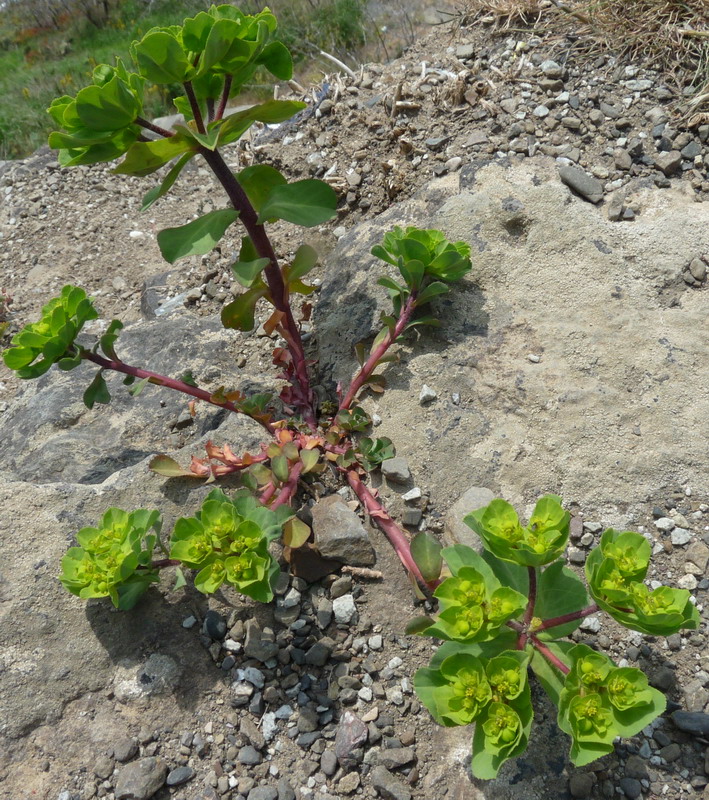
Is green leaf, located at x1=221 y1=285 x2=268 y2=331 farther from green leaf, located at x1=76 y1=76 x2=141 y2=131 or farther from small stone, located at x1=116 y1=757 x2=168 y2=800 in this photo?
small stone, located at x1=116 y1=757 x2=168 y2=800

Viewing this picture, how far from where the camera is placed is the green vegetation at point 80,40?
27.6ft

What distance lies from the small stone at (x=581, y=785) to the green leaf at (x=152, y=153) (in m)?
2.06

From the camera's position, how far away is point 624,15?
3.53 metres

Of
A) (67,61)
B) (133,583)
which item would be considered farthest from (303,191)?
(67,61)

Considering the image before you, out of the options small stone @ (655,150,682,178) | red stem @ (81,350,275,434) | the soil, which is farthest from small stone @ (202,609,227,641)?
small stone @ (655,150,682,178)

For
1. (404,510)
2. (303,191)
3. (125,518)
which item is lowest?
(404,510)

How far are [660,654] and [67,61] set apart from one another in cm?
1362

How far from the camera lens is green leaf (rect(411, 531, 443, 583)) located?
211 centimetres

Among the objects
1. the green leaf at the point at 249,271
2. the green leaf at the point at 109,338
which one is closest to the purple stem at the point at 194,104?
the green leaf at the point at 249,271

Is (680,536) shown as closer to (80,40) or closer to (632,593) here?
(632,593)

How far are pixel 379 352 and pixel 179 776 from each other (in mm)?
1573

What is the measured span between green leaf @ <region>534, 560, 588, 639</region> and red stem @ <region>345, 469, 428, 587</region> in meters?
0.40

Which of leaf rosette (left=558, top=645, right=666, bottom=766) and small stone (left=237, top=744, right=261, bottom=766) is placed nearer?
leaf rosette (left=558, top=645, right=666, bottom=766)

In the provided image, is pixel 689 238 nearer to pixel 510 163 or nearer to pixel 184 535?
pixel 510 163
